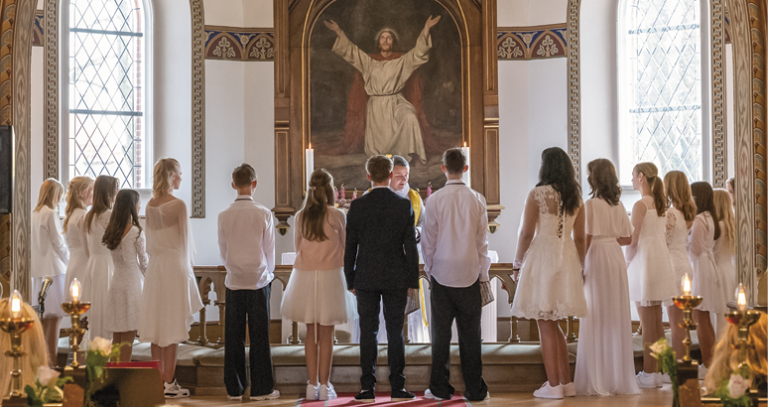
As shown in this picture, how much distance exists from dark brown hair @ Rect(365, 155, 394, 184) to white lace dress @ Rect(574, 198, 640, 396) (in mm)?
1545

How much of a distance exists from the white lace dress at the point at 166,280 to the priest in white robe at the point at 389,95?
4249 mm

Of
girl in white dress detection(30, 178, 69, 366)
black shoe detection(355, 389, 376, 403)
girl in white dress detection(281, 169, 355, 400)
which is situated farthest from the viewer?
girl in white dress detection(30, 178, 69, 366)

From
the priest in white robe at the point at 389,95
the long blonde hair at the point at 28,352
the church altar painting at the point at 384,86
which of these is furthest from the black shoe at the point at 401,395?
the priest in white robe at the point at 389,95

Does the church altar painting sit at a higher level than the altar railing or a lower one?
higher

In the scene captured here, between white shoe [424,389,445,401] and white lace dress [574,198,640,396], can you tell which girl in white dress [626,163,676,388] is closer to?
white lace dress [574,198,640,396]

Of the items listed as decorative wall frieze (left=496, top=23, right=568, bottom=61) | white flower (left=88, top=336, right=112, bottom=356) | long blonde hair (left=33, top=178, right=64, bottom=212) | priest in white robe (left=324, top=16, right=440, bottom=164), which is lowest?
white flower (left=88, top=336, right=112, bottom=356)

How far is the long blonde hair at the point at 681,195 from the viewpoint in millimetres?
6930

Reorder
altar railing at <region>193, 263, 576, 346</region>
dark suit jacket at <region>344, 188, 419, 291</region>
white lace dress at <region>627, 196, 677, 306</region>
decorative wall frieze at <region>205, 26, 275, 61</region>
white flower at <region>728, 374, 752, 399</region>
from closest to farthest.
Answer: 1. white flower at <region>728, 374, 752, 399</region>
2. dark suit jacket at <region>344, 188, 419, 291</region>
3. white lace dress at <region>627, 196, 677, 306</region>
4. altar railing at <region>193, 263, 576, 346</region>
5. decorative wall frieze at <region>205, 26, 275, 61</region>

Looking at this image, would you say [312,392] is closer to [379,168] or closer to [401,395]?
[401,395]

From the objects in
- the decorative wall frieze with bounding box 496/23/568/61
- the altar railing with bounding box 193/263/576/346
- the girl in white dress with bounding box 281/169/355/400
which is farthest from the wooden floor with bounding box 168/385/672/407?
the decorative wall frieze with bounding box 496/23/568/61

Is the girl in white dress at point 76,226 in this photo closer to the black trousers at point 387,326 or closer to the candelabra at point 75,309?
the black trousers at point 387,326

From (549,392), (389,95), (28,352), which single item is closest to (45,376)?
(28,352)

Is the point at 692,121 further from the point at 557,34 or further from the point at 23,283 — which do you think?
the point at 23,283

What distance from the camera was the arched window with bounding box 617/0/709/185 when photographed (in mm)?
9992
